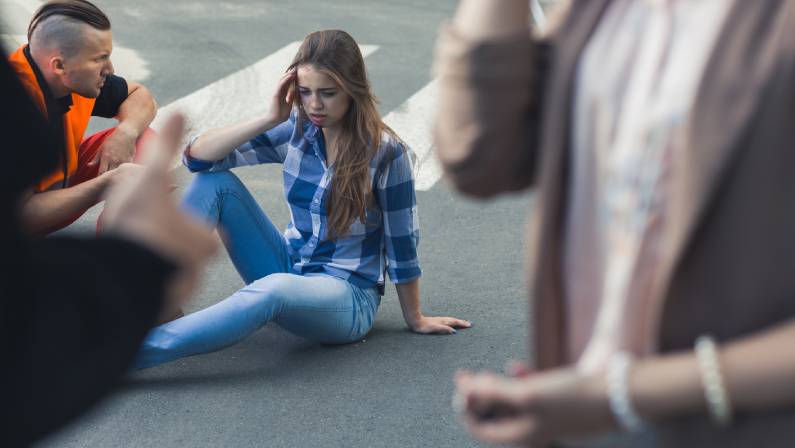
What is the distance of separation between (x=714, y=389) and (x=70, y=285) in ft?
2.40

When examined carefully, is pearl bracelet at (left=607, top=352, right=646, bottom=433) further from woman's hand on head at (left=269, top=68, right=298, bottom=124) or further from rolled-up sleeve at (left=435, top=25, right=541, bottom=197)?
woman's hand on head at (left=269, top=68, right=298, bottom=124)

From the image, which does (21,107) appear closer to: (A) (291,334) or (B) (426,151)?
(A) (291,334)

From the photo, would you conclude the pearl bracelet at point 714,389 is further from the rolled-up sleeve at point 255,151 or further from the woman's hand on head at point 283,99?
the rolled-up sleeve at point 255,151

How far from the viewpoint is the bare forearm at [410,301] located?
4516 mm

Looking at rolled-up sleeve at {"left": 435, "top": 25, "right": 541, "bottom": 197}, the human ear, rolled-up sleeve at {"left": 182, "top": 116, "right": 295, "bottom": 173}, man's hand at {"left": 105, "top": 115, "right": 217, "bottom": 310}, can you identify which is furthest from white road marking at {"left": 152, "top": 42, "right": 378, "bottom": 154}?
man's hand at {"left": 105, "top": 115, "right": 217, "bottom": 310}

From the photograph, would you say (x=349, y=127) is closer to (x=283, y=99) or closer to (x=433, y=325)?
(x=283, y=99)

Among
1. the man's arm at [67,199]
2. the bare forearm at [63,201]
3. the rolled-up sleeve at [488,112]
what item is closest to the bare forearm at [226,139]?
the man's arm at [67,199]

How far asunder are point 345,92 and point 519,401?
10.2 ft

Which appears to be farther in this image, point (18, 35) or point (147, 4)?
point (147, 4)

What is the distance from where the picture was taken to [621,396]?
1306mm

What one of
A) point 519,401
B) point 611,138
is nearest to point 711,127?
point 611,138

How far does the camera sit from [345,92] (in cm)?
434

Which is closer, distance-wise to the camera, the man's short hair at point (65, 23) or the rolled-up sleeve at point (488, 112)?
the rolled-up sleeve at point (488, 112)

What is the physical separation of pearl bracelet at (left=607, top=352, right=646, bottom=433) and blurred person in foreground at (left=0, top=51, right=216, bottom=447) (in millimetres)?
507
